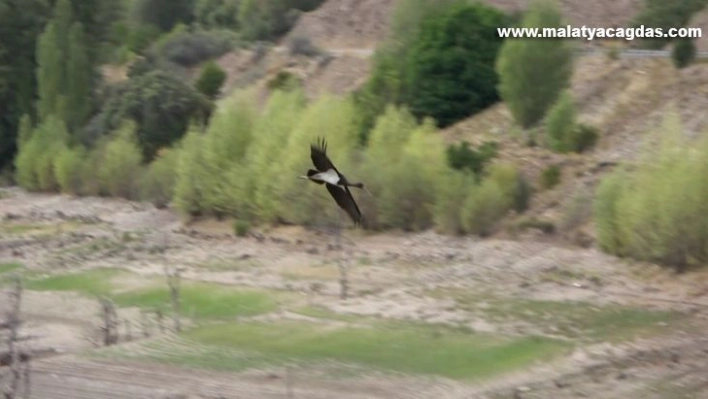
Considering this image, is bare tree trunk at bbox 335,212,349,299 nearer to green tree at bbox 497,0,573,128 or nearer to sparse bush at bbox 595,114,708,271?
sparse bush at bbox 595,114,708,271

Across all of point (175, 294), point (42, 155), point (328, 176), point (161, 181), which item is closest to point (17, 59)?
point (42, 155)

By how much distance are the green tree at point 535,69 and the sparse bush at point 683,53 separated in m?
3.37

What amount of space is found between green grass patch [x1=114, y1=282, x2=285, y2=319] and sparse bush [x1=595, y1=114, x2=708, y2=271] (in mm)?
8339

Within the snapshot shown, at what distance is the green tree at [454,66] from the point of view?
4878cm

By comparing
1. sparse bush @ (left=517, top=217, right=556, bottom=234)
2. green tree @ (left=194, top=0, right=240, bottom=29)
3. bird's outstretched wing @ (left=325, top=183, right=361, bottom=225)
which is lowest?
sparse bush @ (left=517, top=217, right=556, bottom=234)

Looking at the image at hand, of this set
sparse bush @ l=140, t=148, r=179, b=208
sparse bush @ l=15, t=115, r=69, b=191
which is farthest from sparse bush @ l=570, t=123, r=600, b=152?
sparse bush @ l=15, t=115, r=69, b=191

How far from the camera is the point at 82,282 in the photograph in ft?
128

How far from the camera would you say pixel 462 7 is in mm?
49719

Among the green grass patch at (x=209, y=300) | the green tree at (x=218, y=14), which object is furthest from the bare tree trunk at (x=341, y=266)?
the green tree at (x=218, y=14)

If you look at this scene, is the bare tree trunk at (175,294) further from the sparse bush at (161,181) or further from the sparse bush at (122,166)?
the sparse bush at (122,166)

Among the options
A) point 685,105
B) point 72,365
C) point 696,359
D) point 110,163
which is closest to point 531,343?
point 696,359

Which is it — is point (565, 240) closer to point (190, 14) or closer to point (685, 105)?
point (685, 105)

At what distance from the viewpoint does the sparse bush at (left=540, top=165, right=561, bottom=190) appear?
135 ft

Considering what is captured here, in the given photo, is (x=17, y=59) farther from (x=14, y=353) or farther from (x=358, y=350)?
(x=14, y=353)
